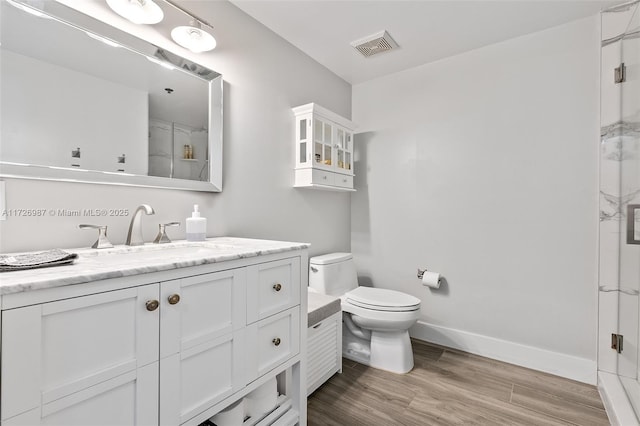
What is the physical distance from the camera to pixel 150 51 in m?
1.44

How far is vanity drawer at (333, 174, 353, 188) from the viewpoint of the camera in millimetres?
2488

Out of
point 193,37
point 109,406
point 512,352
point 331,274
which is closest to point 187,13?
point 193,37

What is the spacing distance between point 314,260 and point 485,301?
1332 millimetres

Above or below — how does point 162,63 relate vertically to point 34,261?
above

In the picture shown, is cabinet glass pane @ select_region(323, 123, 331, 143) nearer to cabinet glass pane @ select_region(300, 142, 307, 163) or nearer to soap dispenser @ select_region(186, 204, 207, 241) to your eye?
cabinet glass pane @ select_region(300, 142, 307, 163)

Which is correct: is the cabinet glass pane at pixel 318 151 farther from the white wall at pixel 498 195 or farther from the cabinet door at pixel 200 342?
the cabinet door at pixel 200 342

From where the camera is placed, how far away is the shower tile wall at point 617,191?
5.85ft

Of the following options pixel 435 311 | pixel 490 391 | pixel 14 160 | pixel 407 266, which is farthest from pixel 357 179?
pixel 14 160

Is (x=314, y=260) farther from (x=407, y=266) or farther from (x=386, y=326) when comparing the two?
(x=407, y=266)

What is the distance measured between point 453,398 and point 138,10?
255 cm

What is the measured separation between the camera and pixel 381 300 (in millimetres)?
2133

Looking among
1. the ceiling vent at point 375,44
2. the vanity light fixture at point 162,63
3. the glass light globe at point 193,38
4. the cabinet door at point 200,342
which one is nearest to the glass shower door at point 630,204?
the ceiling vent at point 375,44

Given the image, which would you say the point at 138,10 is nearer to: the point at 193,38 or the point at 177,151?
the point at 193,38

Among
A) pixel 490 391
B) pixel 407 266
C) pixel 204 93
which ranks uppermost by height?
pixel 204 93
